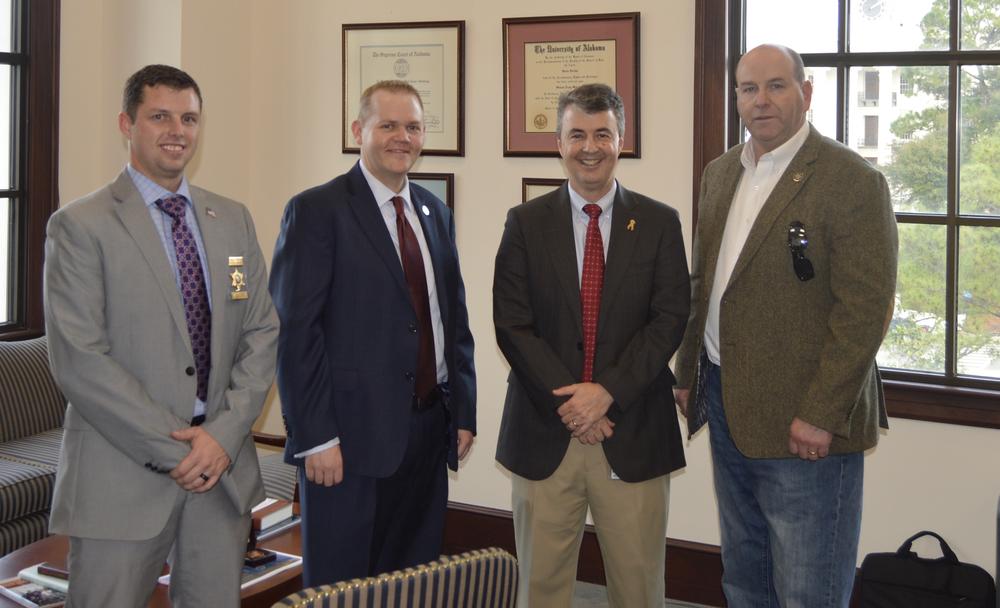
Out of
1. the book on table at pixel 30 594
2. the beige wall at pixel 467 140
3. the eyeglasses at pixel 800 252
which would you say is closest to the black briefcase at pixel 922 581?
the beige wall at pixel 467 140

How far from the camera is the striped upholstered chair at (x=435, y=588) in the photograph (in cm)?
138

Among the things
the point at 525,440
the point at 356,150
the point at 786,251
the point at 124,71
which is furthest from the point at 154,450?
the point at 124,71

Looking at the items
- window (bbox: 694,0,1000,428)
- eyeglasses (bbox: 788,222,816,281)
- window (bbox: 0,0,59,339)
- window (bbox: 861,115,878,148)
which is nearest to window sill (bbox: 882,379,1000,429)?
window (bbox: 694,0,1000,428)

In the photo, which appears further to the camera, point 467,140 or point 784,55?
point 467,140

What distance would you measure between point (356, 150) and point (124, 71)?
104 centimetres

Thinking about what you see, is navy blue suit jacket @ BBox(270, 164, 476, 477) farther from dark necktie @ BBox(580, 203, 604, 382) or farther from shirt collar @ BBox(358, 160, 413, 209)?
dark necktie @ BBox(580, 203, 604, 382)

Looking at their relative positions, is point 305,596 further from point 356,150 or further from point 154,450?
point 356,150

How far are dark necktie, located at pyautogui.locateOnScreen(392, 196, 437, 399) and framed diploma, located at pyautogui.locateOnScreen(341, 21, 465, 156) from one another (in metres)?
1.47

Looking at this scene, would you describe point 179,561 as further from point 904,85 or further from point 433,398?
point 904,85

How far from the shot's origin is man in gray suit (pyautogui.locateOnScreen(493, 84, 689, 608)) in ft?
8.65

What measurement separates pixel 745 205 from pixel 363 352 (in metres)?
1.03

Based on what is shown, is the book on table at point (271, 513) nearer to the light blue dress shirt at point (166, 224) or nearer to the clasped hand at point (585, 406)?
the light blue dress shirt at point (166, 224)

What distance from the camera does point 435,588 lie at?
147 cm

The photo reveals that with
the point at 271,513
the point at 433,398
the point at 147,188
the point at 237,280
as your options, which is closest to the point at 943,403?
the point at 433,398
